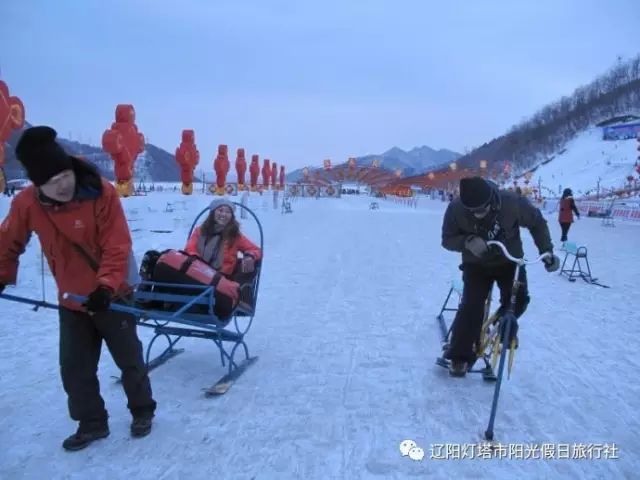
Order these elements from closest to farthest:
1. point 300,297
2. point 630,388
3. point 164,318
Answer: point 164,318 < point 630,388 < point 300,297

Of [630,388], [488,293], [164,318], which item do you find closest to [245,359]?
[164,318]

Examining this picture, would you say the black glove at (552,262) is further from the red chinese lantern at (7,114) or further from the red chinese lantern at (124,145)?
the red chinese lantern at (124,145)

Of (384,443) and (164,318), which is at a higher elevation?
(164,318)

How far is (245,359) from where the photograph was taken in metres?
4.91

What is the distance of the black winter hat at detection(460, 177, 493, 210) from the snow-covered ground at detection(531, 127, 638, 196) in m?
61.8

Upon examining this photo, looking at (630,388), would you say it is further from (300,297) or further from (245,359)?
(300,297)

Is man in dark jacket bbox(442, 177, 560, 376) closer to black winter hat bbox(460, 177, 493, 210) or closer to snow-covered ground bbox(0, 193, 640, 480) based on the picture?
black winter hat bbox(460, 177, 493, 210)

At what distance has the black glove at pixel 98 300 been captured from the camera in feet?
→ 9.61

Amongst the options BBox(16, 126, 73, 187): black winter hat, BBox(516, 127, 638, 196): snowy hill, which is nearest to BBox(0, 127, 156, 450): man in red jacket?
BBox(16, 126, 73, 187): black winter hat

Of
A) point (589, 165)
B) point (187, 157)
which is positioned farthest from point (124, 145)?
point (589, 165)

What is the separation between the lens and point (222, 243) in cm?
482

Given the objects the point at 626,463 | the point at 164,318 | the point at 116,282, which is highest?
the point at 116,282

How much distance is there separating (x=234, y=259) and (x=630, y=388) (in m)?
3.53

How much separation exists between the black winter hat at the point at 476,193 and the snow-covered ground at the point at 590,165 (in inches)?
2435
